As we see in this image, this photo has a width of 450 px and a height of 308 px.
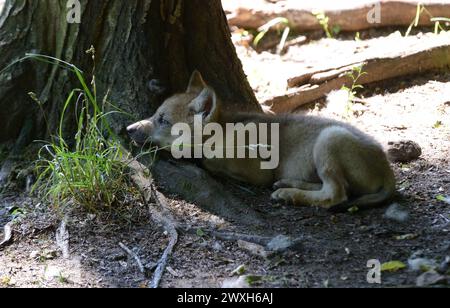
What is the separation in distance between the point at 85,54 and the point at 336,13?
4.75 m

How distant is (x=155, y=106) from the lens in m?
5.41

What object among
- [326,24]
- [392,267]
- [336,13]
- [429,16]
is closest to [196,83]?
[392,267]

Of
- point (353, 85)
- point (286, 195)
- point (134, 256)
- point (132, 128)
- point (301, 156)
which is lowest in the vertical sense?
point (134, 256)

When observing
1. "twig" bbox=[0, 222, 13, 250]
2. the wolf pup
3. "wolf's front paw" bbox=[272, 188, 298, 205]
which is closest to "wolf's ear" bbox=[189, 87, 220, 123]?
the wolf pup

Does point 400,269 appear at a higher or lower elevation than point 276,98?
lower

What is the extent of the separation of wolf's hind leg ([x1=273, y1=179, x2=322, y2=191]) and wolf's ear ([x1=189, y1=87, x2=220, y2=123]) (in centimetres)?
77

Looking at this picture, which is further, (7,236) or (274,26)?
(274,26)

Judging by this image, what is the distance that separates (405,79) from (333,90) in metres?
1.02

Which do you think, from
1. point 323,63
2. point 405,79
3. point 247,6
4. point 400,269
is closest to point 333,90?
point 323,63

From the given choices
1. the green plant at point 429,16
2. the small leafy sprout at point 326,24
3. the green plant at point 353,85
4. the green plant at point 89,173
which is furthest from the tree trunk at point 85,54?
the green plant at point 429,16

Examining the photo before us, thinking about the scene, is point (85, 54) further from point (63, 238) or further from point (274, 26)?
point (274, 26)

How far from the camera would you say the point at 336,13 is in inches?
351

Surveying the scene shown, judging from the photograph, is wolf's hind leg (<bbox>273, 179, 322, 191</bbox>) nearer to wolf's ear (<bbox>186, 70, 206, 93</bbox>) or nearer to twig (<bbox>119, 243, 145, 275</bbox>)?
wolf's ear (<bbox>186, 70, 206, 93</bbox>)

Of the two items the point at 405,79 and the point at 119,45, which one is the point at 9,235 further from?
the point at 405,79
